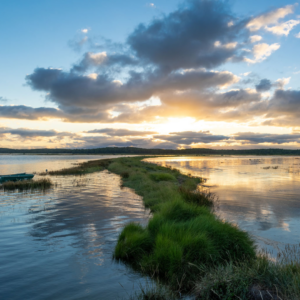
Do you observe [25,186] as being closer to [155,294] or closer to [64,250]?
[64,250]

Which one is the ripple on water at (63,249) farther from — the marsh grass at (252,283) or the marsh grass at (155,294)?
the marsh grass at (252,283)

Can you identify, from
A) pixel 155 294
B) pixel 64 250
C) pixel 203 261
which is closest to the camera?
pixel 155 294

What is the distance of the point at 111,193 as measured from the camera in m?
25.3

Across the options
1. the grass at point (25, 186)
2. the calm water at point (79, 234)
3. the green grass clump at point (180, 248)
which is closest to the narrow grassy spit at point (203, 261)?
the green grass clump at point (180, 248)

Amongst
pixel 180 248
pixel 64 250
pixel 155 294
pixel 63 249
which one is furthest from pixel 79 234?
pixel 155 294

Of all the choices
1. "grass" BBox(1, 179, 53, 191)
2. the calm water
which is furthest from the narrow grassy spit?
"grass" BBox(1, 179, 53, 191)

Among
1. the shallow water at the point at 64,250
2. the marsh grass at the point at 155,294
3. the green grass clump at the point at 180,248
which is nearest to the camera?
the marsh grass at the point at 155,294

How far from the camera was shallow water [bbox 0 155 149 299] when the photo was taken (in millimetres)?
7469

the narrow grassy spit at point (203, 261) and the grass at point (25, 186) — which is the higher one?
the narrow grassy spit at point (203, 261)

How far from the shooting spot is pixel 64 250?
33.7ft

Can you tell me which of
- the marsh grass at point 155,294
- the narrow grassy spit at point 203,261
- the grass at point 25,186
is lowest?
the grass at point 25,186

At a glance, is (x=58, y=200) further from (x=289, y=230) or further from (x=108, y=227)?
(x=289, y=230)

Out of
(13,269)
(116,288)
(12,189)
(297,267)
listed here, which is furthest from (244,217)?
(12,189)

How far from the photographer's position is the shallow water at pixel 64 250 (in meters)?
7.47
